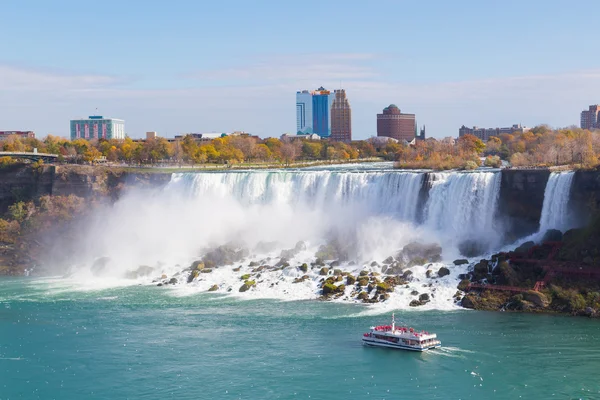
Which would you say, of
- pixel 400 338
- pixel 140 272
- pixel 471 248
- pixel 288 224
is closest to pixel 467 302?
pixel 471 248

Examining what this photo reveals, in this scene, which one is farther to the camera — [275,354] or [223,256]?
[223,256]

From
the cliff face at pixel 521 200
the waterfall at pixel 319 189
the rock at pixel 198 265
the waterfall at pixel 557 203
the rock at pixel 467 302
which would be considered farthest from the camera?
the waterfall at pixel 319 189

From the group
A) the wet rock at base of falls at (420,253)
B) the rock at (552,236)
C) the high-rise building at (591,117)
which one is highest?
the high-rise building at (591,117)

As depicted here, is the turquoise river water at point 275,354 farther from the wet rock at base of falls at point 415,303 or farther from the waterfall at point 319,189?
the waterfall at point 319,189

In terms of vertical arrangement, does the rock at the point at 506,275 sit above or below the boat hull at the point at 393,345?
above

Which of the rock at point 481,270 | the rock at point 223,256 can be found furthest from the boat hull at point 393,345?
the rock at point 223,256

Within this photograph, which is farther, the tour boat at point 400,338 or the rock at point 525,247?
the rock at point 525,247

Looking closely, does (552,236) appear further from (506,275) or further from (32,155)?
(32,155)
